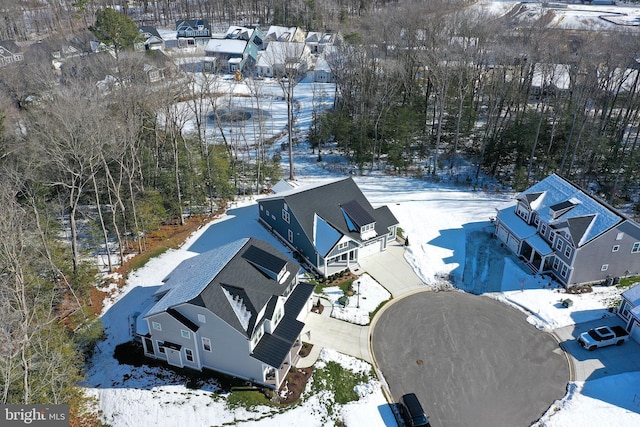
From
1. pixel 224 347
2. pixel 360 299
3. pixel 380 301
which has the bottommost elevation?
pixel 380 301

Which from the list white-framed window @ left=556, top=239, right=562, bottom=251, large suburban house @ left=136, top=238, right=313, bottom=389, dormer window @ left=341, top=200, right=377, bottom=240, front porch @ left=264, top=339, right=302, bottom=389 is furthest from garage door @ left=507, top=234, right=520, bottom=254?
front porch @ left=264, top=339, right=302, bottom=389

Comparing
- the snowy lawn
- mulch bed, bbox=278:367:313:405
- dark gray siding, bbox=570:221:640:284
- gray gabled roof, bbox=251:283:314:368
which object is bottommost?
mulch bed, bbox=278:367:313:405

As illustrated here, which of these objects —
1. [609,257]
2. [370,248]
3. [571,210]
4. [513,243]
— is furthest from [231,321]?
[609,257]

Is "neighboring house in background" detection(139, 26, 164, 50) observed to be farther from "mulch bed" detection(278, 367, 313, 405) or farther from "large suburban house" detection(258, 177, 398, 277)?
"mulch bed" detection(278, 367, 313, 405)

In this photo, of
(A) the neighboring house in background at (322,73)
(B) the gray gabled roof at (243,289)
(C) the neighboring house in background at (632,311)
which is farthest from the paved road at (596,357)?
(A) the neighboring house in background at (322,73)

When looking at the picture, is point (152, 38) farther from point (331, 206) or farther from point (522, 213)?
point (522, 213)

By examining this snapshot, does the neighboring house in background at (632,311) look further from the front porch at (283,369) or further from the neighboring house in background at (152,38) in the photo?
the neighboring house in background at (152,38)

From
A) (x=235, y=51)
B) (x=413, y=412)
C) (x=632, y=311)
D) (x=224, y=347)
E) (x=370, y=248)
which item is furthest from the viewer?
Answer: (x=235, y=51)

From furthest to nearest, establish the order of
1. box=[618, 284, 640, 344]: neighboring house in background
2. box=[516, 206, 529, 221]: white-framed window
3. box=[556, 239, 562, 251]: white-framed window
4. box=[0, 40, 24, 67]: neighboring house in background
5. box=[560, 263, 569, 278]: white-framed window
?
box=[0, 40, 24, 67]: neighboring house in background
box=[516, 206, 529, 221]: white-framed window
box=[556, 239, 562, 251]: white-framed window
box=[560, 263, 569, 278]: white-framed window
box=[618, 284, 640, 344]: neighboring house in background
